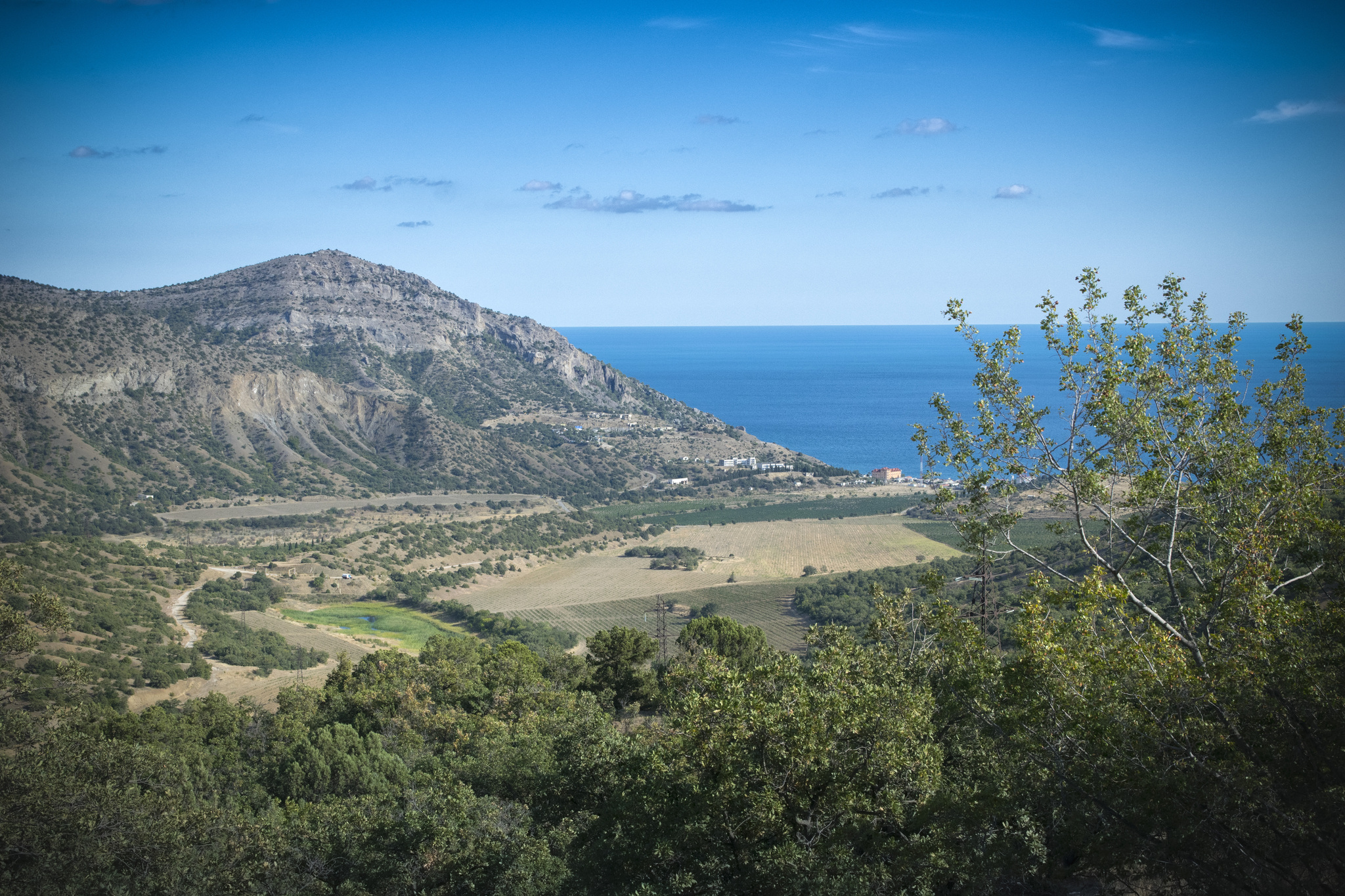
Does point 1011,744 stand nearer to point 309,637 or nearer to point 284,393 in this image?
point 309,637

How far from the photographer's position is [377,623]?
62500 millimetres

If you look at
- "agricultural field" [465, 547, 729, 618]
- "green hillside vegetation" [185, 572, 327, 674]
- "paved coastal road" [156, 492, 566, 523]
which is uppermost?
"paved coastal road" [156, 492, 566, 523]

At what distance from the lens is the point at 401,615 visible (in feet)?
215

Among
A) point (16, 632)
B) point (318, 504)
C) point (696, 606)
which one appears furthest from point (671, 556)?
point (16, 632)

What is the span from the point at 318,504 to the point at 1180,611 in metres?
99.4

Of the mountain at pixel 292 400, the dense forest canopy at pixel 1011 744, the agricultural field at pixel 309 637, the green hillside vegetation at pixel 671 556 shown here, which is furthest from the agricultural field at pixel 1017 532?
the dense forest canopy at pixel 1011 744

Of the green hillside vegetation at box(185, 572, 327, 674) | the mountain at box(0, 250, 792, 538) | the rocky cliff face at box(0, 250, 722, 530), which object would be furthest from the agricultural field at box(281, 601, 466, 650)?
→ the rocky cliff face at box(0, 250, 722, 530)

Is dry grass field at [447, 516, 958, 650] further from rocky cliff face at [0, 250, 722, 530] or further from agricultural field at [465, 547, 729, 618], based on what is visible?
rocky cliff face at [0, 250, 722, 530]

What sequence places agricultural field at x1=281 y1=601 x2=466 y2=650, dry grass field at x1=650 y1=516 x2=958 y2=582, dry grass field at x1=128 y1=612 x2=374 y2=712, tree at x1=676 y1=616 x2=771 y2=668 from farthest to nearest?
dry grass field at x1=650 y1=516 x2=958 y2=582 → agricultural field at x1=281 y1=601 x2=466 y2=650 → dry grass field at x1=128 y1=612 x2=374 y2=712 → tree at x1=676 y1=616 x2=771 y2=668

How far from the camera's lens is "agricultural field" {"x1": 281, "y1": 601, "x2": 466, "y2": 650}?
57.2 metres

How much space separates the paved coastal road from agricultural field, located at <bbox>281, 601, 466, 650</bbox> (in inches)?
1212

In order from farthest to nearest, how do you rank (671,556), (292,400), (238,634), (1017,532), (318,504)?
(292,400)
(318,504)
(671,556)
(1017,532)
(238,634)

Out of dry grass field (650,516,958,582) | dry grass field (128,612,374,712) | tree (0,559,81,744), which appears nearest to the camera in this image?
tree (0,559,81,744)

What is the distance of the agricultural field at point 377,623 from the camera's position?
57188mm
